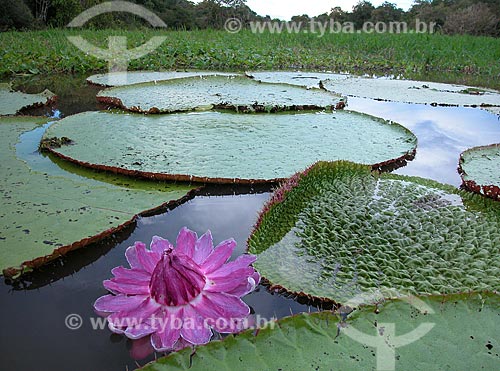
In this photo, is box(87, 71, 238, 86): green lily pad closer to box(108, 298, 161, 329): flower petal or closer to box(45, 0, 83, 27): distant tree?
box(108, 298, 161, 329): flower petal

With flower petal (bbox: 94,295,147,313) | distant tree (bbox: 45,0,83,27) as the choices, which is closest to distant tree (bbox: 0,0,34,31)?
distant tree (bbox: 45,0,83,27)

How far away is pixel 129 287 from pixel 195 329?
216mm

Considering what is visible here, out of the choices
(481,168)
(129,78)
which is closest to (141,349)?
(481,168)

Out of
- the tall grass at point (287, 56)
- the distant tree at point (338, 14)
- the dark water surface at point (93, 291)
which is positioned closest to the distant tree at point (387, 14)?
the distant tree at point (338, 14)

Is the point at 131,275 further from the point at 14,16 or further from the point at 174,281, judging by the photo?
the point at 14,16

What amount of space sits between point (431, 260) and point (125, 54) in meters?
6.57

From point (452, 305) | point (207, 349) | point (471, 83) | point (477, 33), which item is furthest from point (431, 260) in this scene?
point (477, 33)

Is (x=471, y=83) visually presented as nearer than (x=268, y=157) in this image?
No

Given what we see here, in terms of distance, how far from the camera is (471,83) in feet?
18.0

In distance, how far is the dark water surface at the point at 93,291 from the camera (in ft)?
3.27

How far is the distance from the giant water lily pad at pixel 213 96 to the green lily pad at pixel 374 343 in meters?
2.41

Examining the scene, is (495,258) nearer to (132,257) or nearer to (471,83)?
(132,257)

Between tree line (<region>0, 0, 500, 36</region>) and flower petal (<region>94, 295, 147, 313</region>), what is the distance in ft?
39.0

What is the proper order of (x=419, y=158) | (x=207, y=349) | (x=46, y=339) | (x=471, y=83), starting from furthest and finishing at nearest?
(x=471, y=83) → (x=419, y=158) → (x=46, y=339) → (x=207, y=349)
